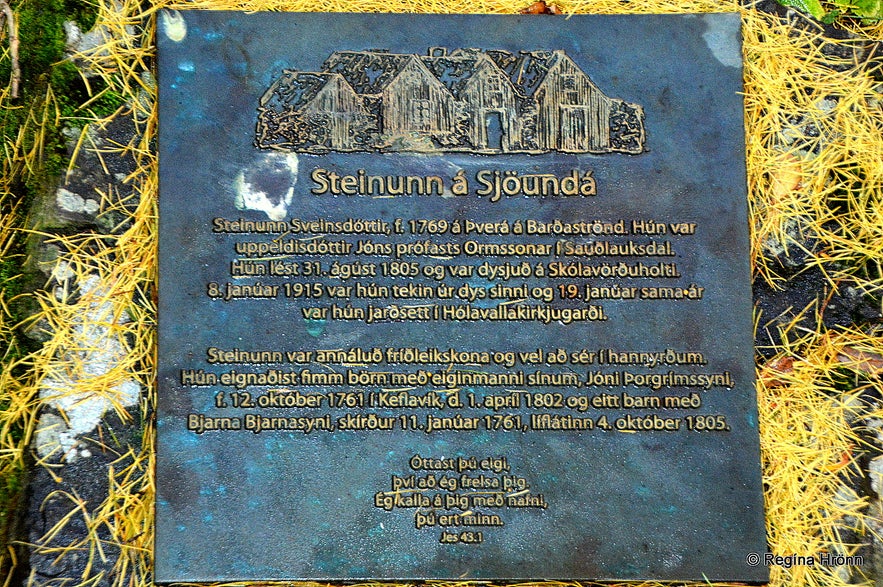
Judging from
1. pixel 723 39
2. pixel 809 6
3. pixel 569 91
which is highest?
pixel 809 6

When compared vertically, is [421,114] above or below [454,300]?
above

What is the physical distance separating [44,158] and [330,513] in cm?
175

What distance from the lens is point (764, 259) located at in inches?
99.3

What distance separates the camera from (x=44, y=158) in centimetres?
243

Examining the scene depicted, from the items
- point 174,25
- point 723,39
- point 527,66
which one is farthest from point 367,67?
point 723,39

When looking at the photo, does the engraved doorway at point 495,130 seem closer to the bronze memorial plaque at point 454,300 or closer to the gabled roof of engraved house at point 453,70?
the bronze memorial plaque at point 454,300

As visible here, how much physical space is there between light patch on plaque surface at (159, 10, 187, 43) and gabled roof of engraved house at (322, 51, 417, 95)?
568 millimetres

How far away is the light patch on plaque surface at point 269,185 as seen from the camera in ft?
7.80

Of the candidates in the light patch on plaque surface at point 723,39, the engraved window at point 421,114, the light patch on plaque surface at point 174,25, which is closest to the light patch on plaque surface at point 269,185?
the engraved window at point 421,114

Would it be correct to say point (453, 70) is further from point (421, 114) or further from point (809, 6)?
point (809, 6)

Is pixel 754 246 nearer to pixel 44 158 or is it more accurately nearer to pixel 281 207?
pixel 281 207

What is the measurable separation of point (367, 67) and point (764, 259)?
176 centimetres

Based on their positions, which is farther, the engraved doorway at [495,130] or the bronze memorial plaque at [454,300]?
the engraved doorway at [495,130]

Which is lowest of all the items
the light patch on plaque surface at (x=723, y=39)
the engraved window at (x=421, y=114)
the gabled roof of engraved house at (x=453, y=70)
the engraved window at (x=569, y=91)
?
the engraved window at (x=421, y=114)
